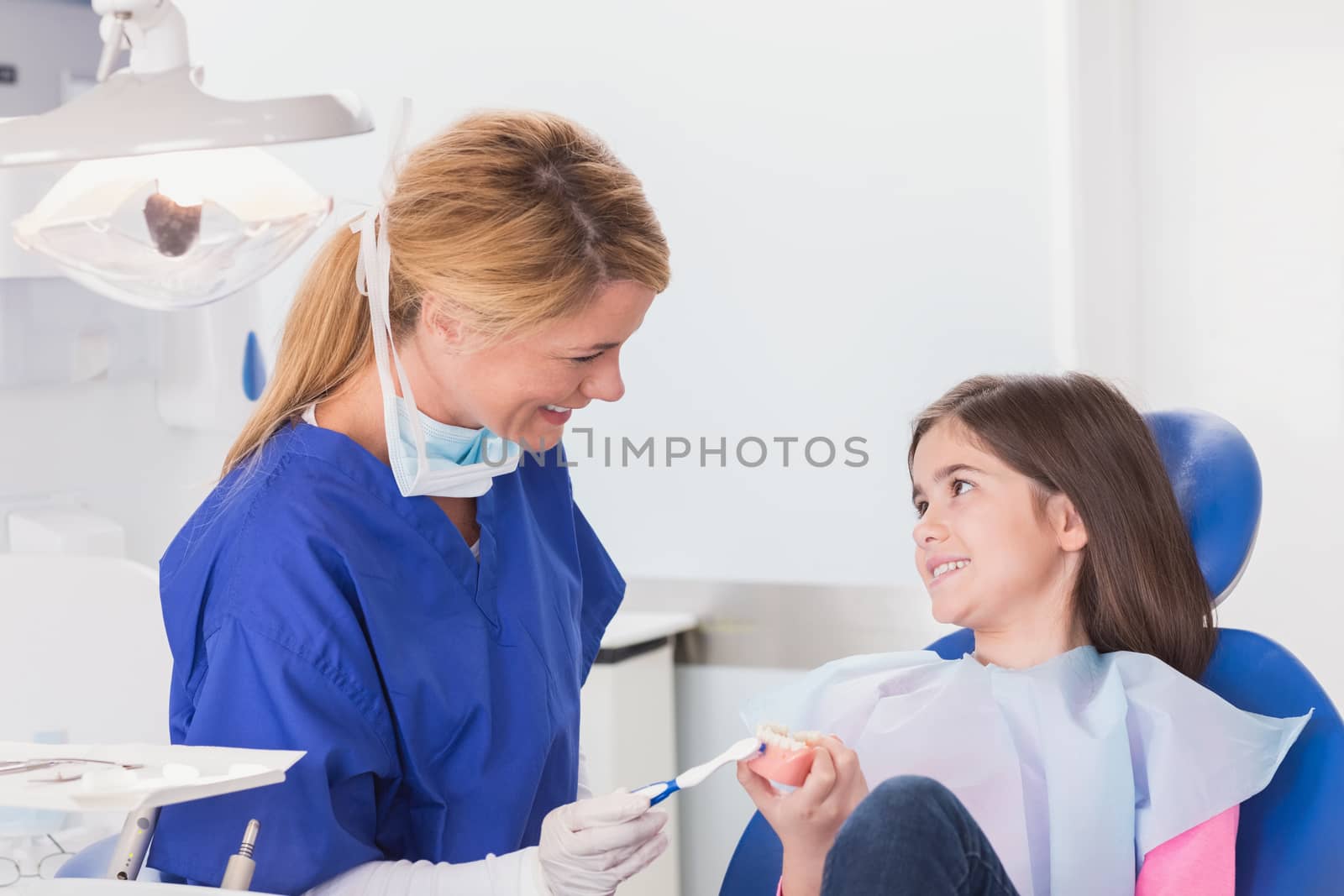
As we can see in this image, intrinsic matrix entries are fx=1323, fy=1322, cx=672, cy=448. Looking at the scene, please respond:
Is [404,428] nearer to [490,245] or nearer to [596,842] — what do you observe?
[490,245]

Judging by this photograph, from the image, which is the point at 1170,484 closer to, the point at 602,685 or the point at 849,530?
the point at 849,530

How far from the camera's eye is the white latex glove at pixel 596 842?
97 centimetres

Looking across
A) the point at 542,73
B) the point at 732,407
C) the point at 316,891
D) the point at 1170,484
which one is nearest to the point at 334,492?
the point at 316,891

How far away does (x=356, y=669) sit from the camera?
106cm

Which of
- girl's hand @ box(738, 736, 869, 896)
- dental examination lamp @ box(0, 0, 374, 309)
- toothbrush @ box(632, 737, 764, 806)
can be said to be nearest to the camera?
dental examination lamp @ box(0, 0, 374, 309)

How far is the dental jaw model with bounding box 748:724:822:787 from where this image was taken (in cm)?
104

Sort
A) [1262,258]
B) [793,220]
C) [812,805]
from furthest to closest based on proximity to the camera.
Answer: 1. [793,220]
2. [1262,258]
3. [812,805]

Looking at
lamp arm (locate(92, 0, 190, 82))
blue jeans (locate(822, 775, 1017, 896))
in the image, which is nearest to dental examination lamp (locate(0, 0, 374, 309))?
lamp arm (locate(92, 0, 190, 82))

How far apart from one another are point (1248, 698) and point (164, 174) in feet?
3.57

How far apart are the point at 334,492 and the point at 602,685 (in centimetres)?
88

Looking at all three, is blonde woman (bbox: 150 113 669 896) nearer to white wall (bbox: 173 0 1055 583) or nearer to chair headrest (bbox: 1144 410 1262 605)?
chair headrest (bbox: 1144 410 1262 605)

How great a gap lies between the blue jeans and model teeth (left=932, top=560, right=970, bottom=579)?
0.41 m

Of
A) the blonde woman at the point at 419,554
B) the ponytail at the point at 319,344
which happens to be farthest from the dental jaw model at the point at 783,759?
the ponytail at the point at 319,344

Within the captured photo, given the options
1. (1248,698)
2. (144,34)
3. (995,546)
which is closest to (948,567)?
(995,546)
